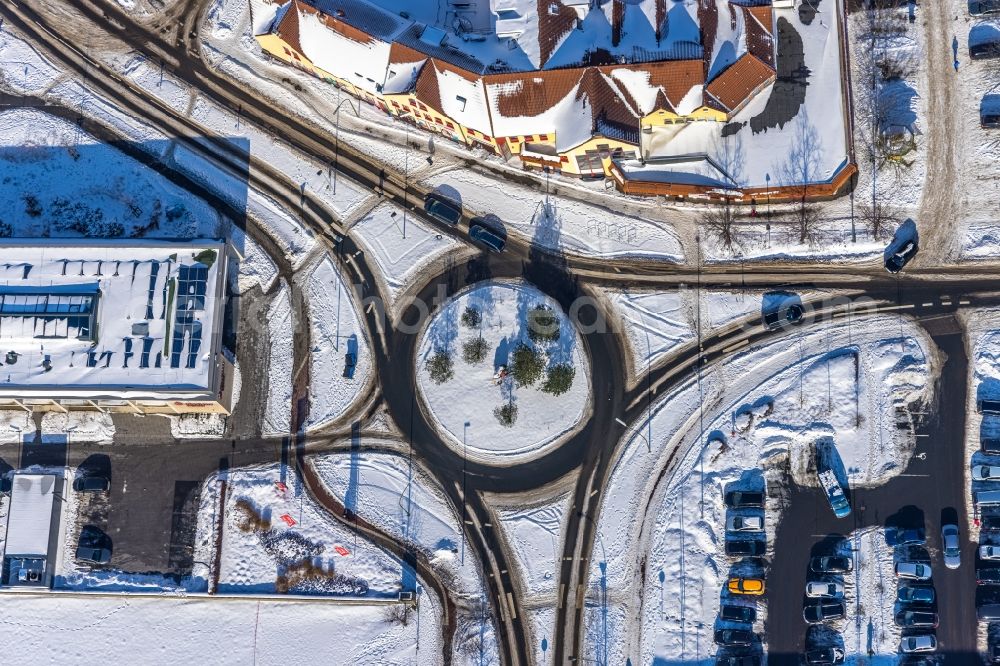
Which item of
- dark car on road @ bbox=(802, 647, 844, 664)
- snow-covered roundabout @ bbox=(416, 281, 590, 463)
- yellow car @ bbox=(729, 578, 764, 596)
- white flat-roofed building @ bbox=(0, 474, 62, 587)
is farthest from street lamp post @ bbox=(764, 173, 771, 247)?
white flat-roofed building @ bbox=(0, 474, 62, 587)

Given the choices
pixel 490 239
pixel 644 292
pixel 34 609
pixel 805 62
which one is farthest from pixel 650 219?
pixel 34 609

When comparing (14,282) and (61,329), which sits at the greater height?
(14,282)

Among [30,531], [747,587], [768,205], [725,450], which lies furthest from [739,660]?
[30,531]

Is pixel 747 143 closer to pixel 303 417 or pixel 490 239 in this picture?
pixel 490 239

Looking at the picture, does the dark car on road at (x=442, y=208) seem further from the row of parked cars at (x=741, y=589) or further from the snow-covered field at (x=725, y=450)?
the row of parked cars at (x=741, y=589)

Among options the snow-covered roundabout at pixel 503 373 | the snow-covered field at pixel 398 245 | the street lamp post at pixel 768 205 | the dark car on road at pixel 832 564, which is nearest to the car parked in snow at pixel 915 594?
the dark car on road at pixel 832 564

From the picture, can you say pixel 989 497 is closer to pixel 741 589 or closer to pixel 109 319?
pixel 741 589
